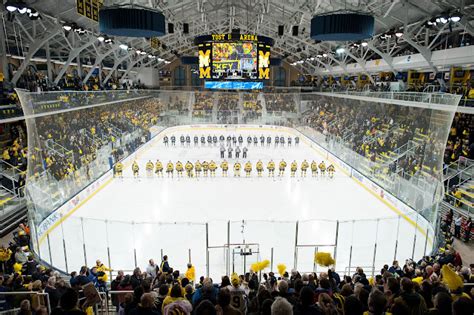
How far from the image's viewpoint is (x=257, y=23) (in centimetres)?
3084

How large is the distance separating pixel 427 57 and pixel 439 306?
18.1 metres

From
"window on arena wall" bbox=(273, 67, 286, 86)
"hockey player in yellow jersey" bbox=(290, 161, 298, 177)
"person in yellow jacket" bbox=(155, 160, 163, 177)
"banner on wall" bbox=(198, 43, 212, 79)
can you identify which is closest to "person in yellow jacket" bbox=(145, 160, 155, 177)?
"person in yellow jacket" bbox=(155, 160, 163, 177)

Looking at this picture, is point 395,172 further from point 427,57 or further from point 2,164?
point 2,164

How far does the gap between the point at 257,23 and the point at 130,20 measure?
26525mm

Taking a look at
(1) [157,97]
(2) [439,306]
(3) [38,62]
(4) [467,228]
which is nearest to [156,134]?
(1) [157,97]

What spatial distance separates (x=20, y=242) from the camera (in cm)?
857

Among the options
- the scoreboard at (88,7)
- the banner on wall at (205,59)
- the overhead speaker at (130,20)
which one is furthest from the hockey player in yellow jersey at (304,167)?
the overhead speaker at (130,20)

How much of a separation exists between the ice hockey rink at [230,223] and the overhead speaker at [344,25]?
369cm

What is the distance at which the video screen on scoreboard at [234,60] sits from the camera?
15.4 meters

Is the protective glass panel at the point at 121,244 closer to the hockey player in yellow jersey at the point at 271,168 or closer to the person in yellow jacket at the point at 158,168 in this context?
the person in yellow jacket at the point at 158,168

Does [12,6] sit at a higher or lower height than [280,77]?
higher

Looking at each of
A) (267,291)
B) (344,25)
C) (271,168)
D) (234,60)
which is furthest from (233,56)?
(267,291)

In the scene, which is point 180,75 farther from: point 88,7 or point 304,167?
point 88,7

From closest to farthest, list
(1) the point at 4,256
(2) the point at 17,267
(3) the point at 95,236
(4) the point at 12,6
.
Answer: (2) the point at 17,267, (1) the point at 4,256, (3) the point at 95,236, (4) the point at 12,6
